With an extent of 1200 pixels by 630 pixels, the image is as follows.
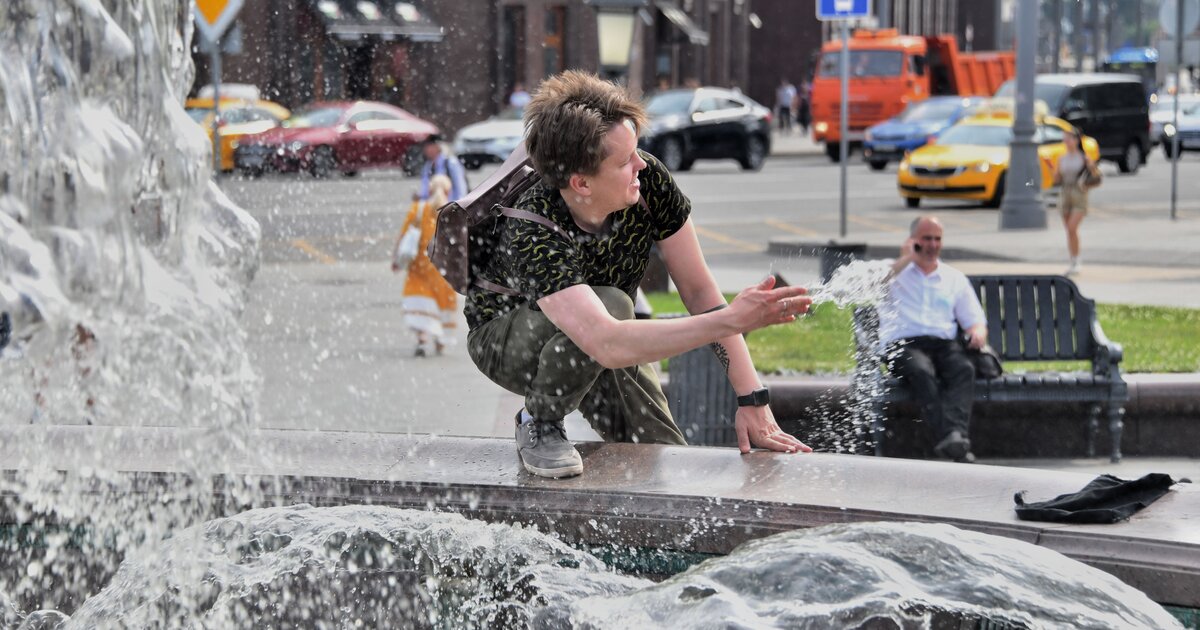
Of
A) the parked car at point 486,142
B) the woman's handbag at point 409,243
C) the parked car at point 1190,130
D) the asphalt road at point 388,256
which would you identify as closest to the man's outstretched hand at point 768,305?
the asphalt road at point 388,256

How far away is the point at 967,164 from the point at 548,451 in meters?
20.9

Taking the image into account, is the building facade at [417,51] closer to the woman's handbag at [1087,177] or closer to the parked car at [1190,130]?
the parked car at [1190,130]

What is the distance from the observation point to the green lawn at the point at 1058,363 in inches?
346

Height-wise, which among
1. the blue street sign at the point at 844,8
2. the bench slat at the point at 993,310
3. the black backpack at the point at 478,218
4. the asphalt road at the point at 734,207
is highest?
the blue street sign at the point at 844,8

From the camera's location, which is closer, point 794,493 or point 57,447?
point 794,493

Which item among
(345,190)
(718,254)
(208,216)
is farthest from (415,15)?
(208,216)

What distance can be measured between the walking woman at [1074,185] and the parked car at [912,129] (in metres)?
16.5

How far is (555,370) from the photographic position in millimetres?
4203

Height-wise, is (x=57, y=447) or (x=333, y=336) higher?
(x=57, y=447)

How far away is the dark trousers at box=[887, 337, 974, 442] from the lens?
291 inches

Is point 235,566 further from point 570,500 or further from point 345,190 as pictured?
point 345,190

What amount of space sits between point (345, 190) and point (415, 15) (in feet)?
50.8

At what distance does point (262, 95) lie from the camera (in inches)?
1750

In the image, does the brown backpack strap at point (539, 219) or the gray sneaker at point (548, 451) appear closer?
the brown backpack strap at point (539, 219)
